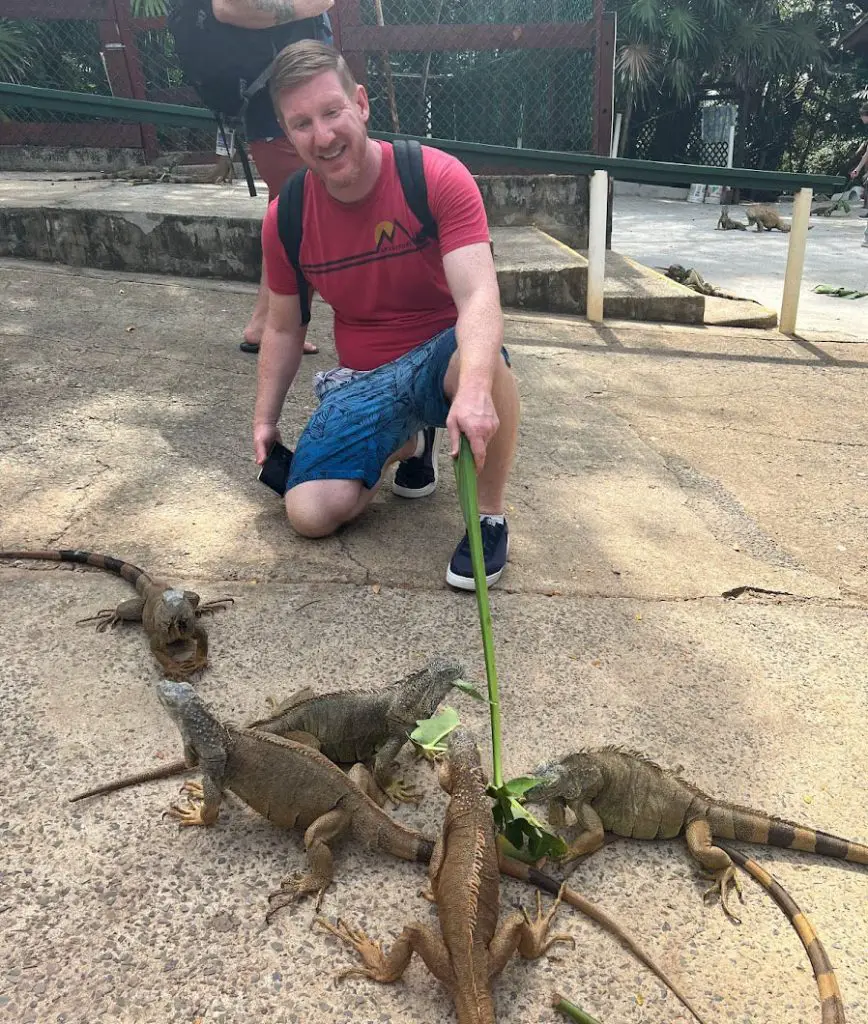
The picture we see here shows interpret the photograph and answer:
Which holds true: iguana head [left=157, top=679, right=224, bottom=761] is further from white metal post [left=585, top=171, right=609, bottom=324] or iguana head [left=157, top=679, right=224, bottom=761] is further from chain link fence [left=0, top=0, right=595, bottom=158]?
chain link fence [left=0, top=0, right=595, bottom=158]

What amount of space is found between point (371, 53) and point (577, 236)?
9.28 feet

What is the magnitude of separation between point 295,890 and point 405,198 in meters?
2.46

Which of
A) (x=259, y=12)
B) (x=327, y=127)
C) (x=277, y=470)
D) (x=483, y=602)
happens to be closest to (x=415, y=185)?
(x=327, y=127)

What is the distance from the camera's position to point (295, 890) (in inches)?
79.3

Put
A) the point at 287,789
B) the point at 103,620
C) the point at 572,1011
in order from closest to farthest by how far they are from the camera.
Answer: the point at 572,1011
the point at 287,789
the point at 103,620

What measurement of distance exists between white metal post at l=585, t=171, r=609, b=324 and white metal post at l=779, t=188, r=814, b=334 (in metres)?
1.49

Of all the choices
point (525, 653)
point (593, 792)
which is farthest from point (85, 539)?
point (593, 792)

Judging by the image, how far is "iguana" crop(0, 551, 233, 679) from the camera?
2.77 m

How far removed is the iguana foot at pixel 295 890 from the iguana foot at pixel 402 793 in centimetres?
35

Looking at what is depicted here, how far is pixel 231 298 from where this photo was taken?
668cm

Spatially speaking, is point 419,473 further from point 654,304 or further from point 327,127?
point 654,304

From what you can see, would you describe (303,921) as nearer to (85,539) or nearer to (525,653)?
(525,653)

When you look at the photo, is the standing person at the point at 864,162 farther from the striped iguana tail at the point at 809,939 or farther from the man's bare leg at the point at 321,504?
Answer: the striped iguana tail at the point at 809,939

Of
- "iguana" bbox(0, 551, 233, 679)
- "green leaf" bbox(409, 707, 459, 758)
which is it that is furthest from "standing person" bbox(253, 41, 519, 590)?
"green leaf" bbox(409, 707, 459, 758)
